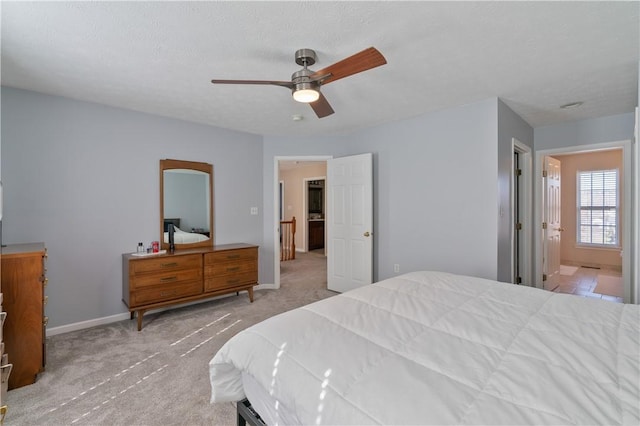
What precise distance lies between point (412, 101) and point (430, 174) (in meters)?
0.91

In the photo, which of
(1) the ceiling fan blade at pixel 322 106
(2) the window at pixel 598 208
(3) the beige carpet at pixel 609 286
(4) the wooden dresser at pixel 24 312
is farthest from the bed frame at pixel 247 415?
(2) the window at pixel 598 208

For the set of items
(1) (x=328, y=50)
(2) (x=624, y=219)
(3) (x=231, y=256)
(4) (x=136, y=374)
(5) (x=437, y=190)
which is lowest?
(4) (x=136, y=374)

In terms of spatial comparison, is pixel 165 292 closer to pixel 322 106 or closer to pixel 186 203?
pixel 186 203

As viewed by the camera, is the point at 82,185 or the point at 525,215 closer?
the point at 82,185

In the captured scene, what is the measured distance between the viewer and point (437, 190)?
347 centimetres

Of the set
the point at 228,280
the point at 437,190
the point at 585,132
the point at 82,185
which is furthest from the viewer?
the point at 585,132

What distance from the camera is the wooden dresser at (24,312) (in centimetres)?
204

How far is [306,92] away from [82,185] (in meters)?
2.61

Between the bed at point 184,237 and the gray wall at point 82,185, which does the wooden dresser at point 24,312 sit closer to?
the gray wall at point 82,185

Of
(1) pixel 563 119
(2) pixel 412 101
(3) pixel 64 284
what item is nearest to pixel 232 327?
(3) pixel 64 284

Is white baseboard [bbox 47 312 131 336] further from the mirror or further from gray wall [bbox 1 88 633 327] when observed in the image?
the mirror

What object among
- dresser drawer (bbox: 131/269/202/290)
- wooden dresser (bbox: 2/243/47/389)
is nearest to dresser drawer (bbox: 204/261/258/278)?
dresser drawer (bbox: 131/269/202/290)

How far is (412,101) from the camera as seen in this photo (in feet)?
10.2

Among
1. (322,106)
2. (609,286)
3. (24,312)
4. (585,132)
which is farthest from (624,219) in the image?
(24,312)
